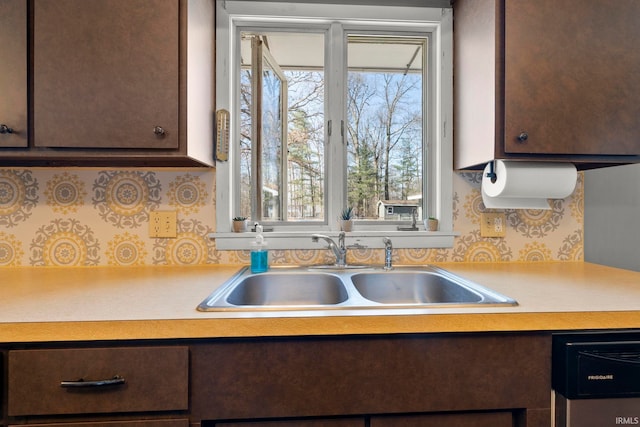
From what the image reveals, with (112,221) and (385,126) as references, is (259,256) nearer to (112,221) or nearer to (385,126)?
(112,221)

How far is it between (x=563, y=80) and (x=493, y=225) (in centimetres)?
65

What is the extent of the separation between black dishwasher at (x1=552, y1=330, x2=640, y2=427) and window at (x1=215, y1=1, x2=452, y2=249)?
2.59 ft

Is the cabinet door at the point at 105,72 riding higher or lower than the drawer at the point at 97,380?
higher

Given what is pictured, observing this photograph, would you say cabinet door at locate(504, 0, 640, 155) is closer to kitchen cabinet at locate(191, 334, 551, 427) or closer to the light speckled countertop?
the light speckled countertop

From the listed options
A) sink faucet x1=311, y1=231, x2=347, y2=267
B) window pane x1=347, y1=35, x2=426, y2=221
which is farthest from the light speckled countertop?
window pane x1=347, y1=35, x2=426, y2=221

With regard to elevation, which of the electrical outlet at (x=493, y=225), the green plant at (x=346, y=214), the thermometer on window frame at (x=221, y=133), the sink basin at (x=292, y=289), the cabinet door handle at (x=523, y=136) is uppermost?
the thermometer on window frame at (x=221, y=133)

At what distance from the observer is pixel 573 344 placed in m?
0.82

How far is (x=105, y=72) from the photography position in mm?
1107

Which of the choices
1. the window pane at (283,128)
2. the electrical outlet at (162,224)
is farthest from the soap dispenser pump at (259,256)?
the electrical outlet at (162,224)

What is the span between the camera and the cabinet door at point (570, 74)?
1.19m

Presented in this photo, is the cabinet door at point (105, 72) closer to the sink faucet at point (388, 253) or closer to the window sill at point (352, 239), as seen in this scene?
the window sill at point (352, 239)

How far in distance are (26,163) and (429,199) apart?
1759 millimetres

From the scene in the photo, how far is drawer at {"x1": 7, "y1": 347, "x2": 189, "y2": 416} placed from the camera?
764 millimetres

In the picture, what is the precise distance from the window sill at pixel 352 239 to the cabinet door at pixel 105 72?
0.54 meters
